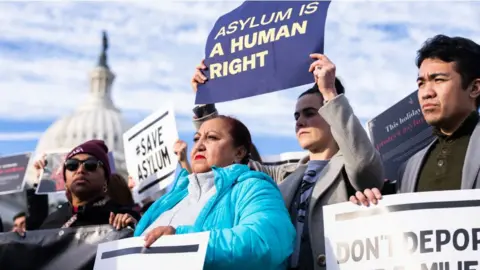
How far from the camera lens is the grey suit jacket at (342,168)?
3748 mm

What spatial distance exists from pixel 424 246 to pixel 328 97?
0.85 meters

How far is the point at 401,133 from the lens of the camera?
16.5 feet

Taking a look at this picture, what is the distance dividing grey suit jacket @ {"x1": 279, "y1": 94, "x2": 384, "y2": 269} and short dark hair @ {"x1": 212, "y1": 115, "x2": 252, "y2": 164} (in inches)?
15.1

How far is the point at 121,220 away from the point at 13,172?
4.28 metres

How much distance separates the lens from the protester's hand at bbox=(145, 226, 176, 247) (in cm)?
354

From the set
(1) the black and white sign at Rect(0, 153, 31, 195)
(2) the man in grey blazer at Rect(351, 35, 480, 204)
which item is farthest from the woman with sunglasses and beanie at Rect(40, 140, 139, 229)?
(1) the black and white sign at Rect(0, 153, 31, 195)

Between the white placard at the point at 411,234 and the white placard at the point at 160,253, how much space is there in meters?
0.54

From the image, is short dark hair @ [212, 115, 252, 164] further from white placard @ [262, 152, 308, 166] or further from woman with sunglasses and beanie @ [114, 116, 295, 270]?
white placard @ [262, 152, 308, 166]

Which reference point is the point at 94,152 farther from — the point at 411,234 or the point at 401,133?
the point at 411,234

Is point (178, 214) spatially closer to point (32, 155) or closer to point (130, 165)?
point (130, 165)

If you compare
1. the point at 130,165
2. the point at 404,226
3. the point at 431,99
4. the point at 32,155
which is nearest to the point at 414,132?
the point at 431,99

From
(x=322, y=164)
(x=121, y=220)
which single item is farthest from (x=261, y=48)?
(x=121, y=220)

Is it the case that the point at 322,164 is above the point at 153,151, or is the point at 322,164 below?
below

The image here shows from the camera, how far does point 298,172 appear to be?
4.33m
